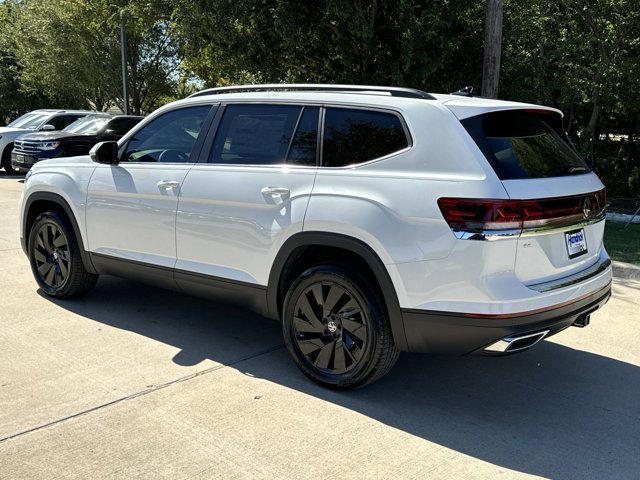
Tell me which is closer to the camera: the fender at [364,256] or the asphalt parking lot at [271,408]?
the asphalt parking lot at [271,408]

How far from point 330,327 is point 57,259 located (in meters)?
2.91

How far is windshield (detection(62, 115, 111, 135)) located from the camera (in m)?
15.0

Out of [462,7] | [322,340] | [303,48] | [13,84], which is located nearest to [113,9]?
[303,48]

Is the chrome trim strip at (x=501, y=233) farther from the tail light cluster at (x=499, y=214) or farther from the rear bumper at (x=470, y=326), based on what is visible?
the rear bumper at (x=470, y=326)

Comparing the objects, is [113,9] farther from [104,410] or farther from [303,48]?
[104,410]

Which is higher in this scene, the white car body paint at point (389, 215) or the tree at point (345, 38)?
the tree at point (345, 38)

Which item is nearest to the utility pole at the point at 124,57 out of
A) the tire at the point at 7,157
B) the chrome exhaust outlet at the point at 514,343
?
the tire at the point at 7,157

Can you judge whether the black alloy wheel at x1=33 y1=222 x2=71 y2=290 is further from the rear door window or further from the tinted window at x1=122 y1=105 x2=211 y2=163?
the rear door window

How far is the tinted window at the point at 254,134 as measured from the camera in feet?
14.0

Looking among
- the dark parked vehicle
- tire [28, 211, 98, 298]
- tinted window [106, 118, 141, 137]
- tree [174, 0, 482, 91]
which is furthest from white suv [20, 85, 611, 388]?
tinted window [106, 118, 141, 137]

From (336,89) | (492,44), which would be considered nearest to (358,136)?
(336,89)

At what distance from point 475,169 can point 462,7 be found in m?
9.35

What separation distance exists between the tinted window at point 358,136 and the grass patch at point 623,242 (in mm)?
4871

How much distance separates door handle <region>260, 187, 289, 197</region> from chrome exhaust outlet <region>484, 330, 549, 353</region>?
1532mm
